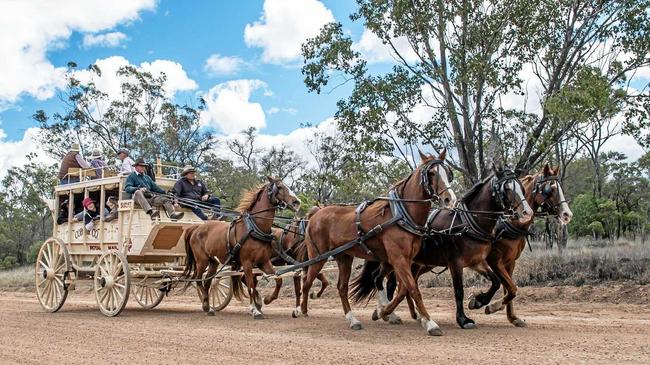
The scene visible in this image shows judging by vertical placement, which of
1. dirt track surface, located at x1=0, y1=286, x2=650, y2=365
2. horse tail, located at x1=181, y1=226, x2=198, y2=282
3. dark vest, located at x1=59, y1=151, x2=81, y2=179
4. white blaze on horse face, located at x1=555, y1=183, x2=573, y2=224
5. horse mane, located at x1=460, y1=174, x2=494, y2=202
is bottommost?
A: dirt track surface, located at x1=0, y1=286, x2=650, y2=365

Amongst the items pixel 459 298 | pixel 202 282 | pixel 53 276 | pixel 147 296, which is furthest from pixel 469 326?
pixel 53 276

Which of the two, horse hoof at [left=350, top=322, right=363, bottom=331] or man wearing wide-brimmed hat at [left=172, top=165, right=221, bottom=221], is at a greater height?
man wearing wide-brimmed hat at [left=172, top=165, right=221, bottom=221]

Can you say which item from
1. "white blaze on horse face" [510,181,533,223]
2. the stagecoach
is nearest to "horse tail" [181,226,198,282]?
the stagecoach

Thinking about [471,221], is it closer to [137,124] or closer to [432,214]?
[432,214]

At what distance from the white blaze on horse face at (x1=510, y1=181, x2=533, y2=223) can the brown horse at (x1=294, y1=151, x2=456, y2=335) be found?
3.13 feet

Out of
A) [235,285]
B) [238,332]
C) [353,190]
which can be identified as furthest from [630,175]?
[238,332]

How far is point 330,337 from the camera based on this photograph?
8500 millimetres

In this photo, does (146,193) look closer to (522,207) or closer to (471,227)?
(471,227)

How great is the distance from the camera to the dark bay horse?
8883mm

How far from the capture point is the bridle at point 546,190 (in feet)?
30.4

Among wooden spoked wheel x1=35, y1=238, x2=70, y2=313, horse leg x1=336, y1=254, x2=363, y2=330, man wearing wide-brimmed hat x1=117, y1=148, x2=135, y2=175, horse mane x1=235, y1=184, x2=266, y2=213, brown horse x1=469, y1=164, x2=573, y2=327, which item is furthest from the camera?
wooden spoked wheel x1=35, y1=238, x2=70, y2=313

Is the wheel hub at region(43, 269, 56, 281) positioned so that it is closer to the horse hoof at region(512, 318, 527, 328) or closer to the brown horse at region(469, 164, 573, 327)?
the brown horse at region(469, 164, 573, 327)

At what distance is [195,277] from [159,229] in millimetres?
1175

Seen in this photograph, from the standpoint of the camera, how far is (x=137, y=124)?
35844mm
